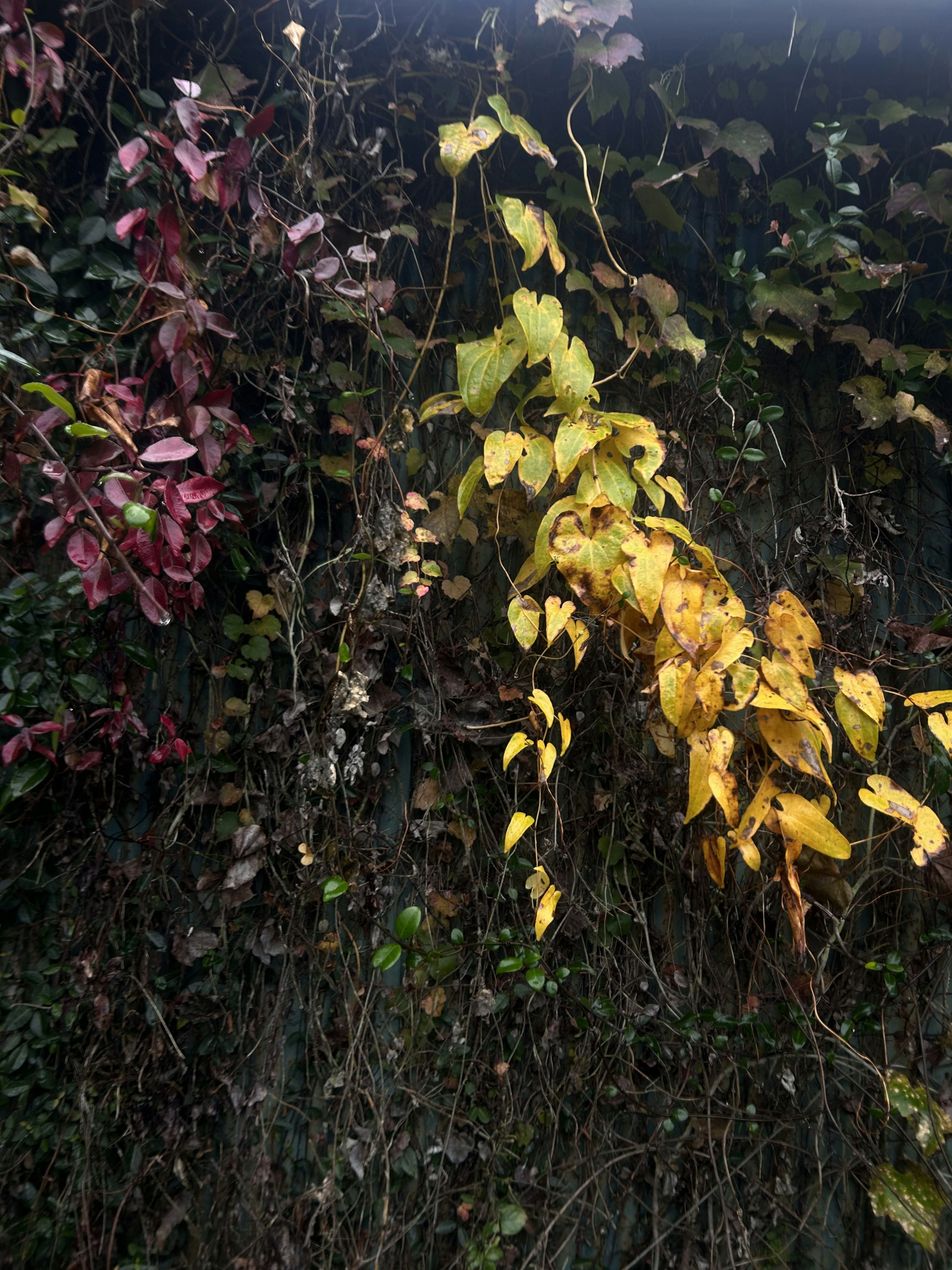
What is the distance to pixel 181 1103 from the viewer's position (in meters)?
1.40

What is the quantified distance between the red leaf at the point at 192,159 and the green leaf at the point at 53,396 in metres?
0.48

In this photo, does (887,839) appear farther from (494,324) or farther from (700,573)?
(494,324)

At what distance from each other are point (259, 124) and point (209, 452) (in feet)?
1.93

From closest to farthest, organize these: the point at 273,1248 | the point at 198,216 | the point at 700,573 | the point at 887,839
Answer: the point at 700,573 → the point at 273,1248 → the point at 198,216 → the point at 887,839

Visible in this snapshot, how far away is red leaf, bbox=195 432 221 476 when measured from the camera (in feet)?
4.26

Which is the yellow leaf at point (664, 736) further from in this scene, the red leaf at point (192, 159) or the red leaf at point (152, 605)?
the red leaf at point (192, 159)

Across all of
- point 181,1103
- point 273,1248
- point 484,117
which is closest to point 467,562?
point 484,117

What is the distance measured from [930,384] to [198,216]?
1675mm

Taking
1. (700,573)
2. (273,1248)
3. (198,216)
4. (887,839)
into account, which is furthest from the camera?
(887,839)

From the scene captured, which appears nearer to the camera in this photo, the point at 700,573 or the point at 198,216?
the point at 700,573

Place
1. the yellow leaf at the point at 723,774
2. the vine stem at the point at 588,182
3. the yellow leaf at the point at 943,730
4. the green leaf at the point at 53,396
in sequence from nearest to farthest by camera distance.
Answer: the green leaf at the point at 53,396
the yellow leaf at the point at 723,774
the yellow leaf at the point at 943,730
the vine stem at the point at 588,182

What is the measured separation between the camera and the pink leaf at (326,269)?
127 cm

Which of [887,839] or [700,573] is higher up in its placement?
[700,573]

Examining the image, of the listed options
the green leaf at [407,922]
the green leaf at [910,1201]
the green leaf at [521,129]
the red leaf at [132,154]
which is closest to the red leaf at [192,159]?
the red leaf at [132,154]
